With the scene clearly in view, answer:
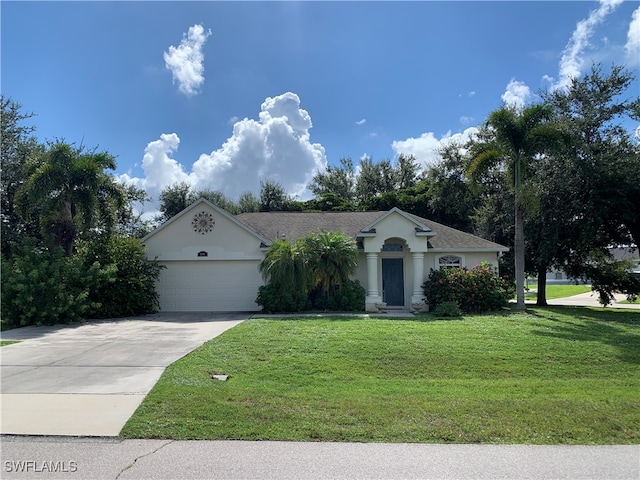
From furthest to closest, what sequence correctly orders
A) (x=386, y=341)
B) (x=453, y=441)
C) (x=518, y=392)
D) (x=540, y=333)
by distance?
(x=540, y=333) < (x=386, y=341) < (x=518, y=392) < (x=453, y=441)

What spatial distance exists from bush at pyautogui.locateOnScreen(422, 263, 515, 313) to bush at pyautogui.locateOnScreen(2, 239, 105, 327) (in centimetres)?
1277

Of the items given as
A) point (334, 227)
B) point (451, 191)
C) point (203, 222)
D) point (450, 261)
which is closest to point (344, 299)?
point (334, 227)

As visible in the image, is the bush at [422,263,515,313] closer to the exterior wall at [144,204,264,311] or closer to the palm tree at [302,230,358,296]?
the palm tree at [302,230,358,296]

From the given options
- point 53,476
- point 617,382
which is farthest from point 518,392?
point 53,476

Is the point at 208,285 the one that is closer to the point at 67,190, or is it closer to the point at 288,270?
the point at 288,270

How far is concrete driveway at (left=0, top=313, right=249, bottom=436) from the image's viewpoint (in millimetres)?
5383

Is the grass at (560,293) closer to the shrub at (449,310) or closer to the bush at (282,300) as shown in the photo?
the shrub at (449,310)

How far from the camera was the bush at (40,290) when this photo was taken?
44.0 feet

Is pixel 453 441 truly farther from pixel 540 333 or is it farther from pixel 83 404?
pixel 540 333

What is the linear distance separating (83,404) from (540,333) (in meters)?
10.4

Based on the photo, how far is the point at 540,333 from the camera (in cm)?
1103

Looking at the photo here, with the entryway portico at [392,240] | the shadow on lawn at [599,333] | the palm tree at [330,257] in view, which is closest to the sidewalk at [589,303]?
the shadow on lawn at [599,333]

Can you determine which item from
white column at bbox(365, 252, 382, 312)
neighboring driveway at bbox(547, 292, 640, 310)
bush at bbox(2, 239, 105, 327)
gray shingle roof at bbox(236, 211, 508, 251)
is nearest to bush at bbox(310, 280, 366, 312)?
white column at bbox(365, 252, 382, 312)

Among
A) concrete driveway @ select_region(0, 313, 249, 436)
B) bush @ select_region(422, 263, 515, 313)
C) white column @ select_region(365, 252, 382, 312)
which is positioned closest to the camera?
concrete driveway @ select_region(0, 313, 249, 436)
